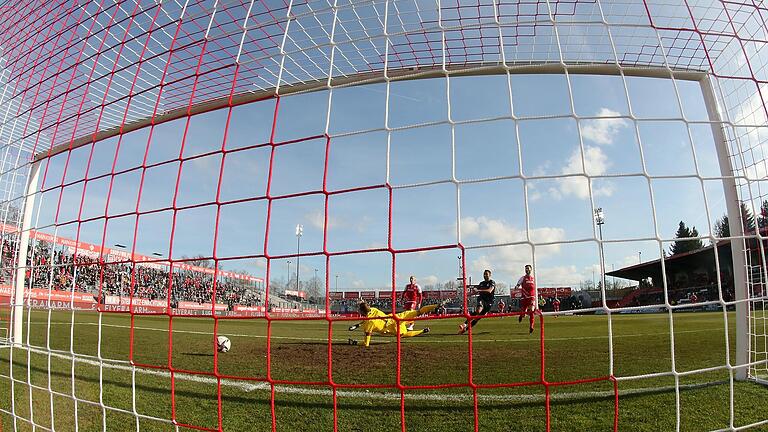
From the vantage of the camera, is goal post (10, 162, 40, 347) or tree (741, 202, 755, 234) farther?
goal post (10, 162, 40, 347)

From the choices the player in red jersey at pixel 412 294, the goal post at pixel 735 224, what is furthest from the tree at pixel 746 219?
the player in red jersey at pixel 412 294

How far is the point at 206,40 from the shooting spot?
2811 mm

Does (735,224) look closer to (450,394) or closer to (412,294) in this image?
(450,394)

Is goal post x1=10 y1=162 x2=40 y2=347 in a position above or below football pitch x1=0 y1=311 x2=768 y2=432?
above

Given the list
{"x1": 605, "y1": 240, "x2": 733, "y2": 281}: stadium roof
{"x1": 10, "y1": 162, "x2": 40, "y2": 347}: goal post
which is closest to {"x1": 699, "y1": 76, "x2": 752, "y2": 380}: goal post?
{"x1": 10, "y1": 162, "x2": 40, "y2": 347}: goal post

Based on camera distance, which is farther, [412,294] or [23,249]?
[412,294]

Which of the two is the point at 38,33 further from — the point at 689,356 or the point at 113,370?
the point at 689,356

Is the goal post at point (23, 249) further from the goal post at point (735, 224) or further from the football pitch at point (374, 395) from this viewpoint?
the goal post at point (735, 224)

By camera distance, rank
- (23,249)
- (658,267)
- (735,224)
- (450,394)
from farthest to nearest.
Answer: (658,267) → (23,249) → (735,224) → (450,394)

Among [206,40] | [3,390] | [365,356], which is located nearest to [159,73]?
[206,40]

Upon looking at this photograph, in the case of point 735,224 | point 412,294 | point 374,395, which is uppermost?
point 735,224

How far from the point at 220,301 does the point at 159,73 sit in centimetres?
2854

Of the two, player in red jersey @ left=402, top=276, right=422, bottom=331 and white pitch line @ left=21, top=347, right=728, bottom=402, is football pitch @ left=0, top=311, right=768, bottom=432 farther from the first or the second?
player in red jersey @ left=402, top=276, right=422, bottom=331

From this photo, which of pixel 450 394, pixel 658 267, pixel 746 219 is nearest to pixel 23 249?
pixel 450 394
